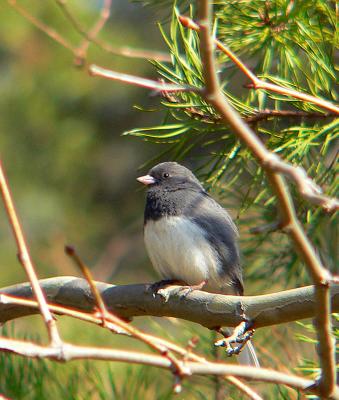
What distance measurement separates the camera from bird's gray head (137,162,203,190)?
2643mm

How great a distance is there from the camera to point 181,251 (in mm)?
2299

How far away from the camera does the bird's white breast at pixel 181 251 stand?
7.55 ft

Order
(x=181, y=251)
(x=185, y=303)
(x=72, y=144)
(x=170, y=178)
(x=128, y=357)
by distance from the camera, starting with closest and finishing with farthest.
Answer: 1. (x=128, y=357)
2. (x=185, y=303)
3. (x=181, y=251)
4. (x=170, y=178)
5. (x=72, y=144)

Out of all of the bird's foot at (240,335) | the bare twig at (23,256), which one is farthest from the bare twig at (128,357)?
the bird's foot at (240,335)

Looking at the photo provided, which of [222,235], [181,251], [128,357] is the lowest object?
[128,357]

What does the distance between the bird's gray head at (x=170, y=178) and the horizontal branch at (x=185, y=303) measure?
1003 mm

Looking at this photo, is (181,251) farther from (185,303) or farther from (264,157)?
(264,157)

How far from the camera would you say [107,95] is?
17.3 feet

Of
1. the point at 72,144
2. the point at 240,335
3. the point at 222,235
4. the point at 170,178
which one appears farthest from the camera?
the point at 72,144

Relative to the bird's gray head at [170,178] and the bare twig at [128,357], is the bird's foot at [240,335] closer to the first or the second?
the bare twig at [128,357]

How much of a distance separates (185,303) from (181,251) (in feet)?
2.64

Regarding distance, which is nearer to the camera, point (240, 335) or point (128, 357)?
point (128, 357)

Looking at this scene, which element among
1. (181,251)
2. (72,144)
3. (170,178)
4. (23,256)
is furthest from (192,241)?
(72,144)

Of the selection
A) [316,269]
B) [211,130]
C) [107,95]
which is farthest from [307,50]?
[107,95]
